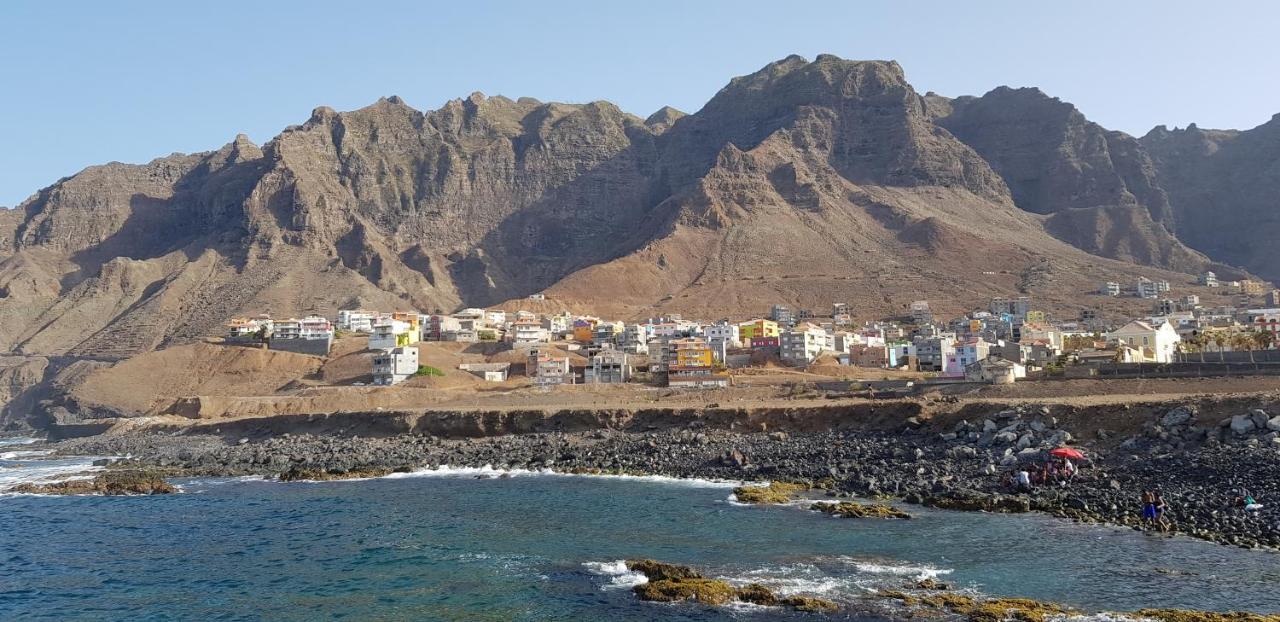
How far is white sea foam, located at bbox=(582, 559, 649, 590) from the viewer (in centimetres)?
2634

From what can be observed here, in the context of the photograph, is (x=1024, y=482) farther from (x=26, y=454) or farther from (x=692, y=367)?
(x=26, y=454)

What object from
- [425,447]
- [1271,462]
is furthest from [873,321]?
[1271,462]

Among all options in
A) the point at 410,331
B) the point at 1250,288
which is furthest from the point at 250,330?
the point at 1250,288

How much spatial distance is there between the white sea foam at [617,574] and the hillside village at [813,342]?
39290 mm

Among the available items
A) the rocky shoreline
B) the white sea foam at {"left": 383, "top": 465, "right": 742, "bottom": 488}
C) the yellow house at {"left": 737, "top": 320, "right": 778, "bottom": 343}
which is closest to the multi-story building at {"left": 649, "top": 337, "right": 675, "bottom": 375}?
the yellow house at {"left": 737, "top": 320, "right": 778, "bottom": 343}

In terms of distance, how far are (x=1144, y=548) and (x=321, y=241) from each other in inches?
7449

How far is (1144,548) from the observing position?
27734 mm

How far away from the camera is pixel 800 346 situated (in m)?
101

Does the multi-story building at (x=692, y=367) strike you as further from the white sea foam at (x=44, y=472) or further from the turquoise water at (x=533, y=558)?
the white sea foam at (x=44, y=472)

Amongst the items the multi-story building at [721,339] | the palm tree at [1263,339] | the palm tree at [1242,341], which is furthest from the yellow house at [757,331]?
the palm tree at [1263,339]

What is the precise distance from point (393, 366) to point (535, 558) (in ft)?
224

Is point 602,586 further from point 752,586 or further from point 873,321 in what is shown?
point 873,321

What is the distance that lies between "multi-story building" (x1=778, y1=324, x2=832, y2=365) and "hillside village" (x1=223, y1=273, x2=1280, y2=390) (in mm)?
152

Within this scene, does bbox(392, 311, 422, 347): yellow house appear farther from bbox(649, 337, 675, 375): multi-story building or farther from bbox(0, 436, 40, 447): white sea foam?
bbox(0, 436, 40, 447): white sea foam
